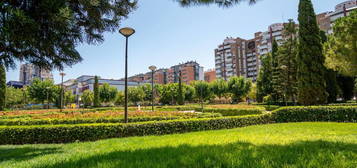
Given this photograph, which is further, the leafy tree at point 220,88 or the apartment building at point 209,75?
the apartment building at point 209,75

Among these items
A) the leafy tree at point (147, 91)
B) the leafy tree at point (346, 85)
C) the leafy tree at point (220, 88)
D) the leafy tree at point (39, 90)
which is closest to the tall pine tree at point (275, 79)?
the leafy tree at point (346, 85)

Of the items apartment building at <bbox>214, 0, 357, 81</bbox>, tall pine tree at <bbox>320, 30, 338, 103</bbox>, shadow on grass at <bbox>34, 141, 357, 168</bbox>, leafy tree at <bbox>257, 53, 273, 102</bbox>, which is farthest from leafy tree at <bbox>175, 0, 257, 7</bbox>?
apartment building at <bbox>214, 0, 357, 81</bbox>

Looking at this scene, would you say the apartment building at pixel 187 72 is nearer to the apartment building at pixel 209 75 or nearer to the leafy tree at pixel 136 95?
the apartment building at pixel 209 75

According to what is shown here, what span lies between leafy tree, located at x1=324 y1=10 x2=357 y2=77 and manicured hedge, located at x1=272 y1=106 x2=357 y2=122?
6.59 meters

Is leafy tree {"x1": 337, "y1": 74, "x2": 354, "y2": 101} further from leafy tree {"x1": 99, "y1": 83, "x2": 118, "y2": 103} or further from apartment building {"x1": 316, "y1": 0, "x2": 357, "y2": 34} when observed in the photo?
leafy tree {"x1": 99, "y1": 83, "x2": 118, "y2": 103}

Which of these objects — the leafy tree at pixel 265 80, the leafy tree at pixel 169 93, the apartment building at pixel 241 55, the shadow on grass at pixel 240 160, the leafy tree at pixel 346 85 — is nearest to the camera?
the shadow on grass at pixel 240 160

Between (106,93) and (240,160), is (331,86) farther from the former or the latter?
(106,93)

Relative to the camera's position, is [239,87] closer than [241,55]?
Yes

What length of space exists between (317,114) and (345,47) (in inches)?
305

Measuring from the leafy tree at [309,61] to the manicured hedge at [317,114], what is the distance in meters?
10.0

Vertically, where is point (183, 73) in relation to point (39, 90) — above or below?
above

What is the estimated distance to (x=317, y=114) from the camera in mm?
12141

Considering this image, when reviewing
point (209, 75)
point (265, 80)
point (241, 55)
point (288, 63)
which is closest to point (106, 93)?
point (265, 80)

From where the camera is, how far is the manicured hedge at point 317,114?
11180mm
